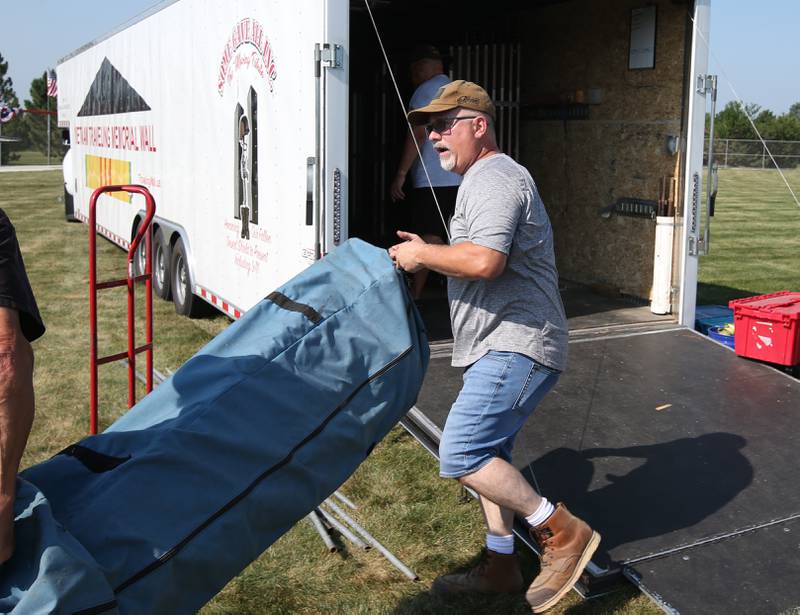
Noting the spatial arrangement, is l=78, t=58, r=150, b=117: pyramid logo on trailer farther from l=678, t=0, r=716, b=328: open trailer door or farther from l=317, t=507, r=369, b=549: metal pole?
l=317, t=507, r=369, b=549: metal pole

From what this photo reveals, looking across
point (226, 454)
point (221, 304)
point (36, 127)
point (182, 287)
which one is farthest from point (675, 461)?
point (36, 127)

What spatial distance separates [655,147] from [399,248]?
442 centimetres

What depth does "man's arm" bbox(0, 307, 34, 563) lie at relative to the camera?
2059mm

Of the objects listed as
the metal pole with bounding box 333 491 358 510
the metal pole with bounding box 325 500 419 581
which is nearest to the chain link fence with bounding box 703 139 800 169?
the metal pole with bounding box 333 491 358 510

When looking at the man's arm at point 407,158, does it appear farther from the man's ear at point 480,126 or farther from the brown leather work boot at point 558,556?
the brown leather work boot at point 558,556

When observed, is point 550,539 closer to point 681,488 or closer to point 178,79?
point 681,488

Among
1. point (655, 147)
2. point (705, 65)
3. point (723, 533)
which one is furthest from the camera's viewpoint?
point (655, 147)

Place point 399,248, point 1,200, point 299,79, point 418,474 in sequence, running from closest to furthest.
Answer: point 399,248
point 418,474
point 299,79
point 1,200

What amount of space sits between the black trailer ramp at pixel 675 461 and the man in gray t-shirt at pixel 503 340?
26cm

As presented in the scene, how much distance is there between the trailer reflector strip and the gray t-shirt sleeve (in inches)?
154

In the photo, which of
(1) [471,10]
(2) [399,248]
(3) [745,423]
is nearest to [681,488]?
(3) [745,423]

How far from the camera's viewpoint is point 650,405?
5035 millimetres

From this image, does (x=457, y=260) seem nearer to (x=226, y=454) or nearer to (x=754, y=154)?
(x=226, y=454)

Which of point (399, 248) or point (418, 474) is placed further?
point (418, 474)
